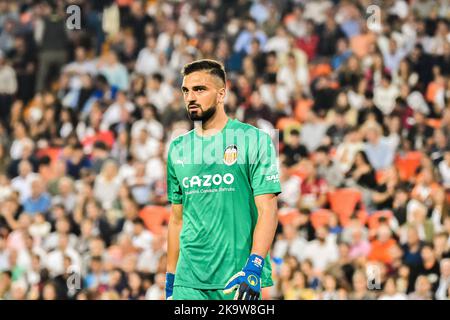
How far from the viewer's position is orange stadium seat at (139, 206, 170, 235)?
1564cm

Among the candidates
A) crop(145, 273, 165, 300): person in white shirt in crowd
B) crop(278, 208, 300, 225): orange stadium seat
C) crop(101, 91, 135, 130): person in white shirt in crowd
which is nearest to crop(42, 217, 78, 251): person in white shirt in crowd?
crop(145, 273, 165, 300): person in white shirt in crowd

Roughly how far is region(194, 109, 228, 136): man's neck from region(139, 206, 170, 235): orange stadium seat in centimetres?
816

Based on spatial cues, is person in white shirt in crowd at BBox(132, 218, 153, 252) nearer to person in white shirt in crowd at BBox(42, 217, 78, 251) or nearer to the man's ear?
person in white shirt in crowd at BBox(42, 217, 78, 251)

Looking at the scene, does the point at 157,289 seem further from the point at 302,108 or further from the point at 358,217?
the point at 302,108

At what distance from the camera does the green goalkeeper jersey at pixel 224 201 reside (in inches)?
284

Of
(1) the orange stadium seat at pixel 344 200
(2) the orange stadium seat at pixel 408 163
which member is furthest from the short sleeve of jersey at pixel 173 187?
(2) the orange stadium seat at pixel 408 163

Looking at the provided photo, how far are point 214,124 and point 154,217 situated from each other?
8492 millimetres

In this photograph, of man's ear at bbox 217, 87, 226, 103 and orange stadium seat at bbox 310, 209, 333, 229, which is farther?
orange stadium seat at bbox 310, 209, 333, 229

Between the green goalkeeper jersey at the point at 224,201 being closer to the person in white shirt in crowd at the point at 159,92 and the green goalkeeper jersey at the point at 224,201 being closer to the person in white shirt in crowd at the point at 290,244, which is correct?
the person in white shirt in crowd at the point at 290,244

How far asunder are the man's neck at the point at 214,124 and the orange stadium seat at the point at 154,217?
26.8 ft

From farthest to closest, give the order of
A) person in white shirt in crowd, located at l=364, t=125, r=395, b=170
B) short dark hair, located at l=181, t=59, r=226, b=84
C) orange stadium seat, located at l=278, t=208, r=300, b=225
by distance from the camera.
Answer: person in white shirt in crowd, located at l=364, t=125, r=395, b=170 < orange stadium seat, located at l=278, t=208, r=300, b=225 < short dark hair, located at l=181, t=59, r=226, b=84

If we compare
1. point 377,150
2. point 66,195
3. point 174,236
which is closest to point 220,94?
point 174,236
